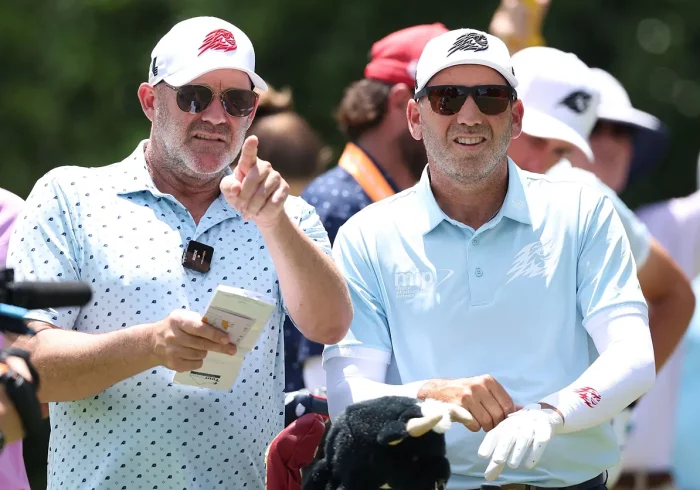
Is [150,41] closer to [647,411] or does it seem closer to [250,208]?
[647,411]

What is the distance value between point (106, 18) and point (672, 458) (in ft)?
24.5

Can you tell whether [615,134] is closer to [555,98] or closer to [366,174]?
[555,98]

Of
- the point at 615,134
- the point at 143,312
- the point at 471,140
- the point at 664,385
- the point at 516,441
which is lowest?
the point at 664,385

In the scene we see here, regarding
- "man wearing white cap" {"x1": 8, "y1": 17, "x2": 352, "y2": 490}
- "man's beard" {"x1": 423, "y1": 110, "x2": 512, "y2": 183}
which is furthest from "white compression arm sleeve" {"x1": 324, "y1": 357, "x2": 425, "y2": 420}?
"man's beard" {"x1": 423, "y1": 110, "x2": 512, "y2": 183}

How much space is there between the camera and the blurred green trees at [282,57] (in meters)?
12.1

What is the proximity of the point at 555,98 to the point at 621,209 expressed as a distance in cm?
62

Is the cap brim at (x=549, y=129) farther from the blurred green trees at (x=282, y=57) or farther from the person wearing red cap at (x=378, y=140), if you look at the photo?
the blurred green trees at (x=282, y=57)

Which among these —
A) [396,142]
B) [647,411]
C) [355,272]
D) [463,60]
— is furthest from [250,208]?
[647,411]

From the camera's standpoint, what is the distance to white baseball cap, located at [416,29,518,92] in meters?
4.47

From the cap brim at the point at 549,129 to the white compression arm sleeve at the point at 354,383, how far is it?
1.80 m

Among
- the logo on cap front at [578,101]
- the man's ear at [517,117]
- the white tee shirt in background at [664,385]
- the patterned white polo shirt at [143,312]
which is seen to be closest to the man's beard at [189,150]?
the patterned white polo shirt at [143,312]

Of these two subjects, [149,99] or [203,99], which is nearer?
[203,99]

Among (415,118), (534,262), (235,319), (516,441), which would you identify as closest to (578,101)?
(415,118)

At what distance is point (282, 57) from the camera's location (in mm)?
12398
